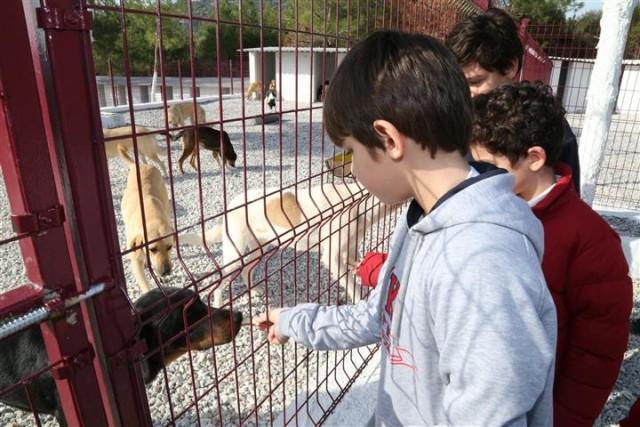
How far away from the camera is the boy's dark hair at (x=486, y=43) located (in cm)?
222

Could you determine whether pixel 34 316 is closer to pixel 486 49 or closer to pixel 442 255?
pixel 442 255

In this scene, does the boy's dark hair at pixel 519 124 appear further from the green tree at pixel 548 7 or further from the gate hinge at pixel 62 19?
the green tree at pixel 548 7

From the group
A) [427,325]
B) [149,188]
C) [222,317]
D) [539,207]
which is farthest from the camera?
[149,188]

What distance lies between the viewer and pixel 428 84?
2.99 ft

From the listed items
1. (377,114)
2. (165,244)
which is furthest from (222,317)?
(165,244)

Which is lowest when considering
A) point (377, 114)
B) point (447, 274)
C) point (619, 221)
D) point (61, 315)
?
point (619, 221)

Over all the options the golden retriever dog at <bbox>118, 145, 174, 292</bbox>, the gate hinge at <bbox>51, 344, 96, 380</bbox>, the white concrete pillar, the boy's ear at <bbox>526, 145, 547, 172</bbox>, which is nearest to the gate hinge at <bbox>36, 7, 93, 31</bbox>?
the gate hinge at <bbox>51, 344, 96, 380</bbox>

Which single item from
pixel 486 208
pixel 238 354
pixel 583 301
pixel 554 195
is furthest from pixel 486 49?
pixel 238 354

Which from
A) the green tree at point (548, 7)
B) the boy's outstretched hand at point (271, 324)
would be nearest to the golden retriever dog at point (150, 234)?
the boy's outstretched hand at point (271, 324)

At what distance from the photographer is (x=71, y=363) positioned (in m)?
1.04

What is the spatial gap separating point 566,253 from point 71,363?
154 centimetres

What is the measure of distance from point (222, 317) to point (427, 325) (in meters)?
1.51

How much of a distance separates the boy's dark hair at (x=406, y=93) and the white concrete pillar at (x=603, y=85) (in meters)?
3.81

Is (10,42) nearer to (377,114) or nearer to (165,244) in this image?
(377,114)
